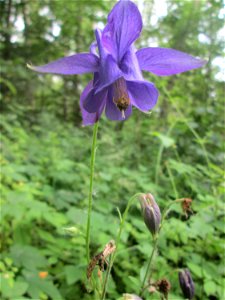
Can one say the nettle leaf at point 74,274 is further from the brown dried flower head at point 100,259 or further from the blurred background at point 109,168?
the brown dried flower head at point 100,259

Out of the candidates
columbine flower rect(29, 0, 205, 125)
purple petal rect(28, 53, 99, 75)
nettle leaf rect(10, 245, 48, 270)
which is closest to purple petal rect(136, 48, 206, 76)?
columbine flower rect(29, 0, 205, 125)

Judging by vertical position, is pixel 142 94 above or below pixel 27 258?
above

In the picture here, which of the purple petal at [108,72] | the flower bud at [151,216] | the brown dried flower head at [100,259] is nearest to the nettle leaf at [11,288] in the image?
the brown dried flower head at [100,259]

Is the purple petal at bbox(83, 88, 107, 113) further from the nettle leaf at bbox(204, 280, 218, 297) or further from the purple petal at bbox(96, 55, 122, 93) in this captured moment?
the nettle leaf at bbox(204, 280, 218, 297)

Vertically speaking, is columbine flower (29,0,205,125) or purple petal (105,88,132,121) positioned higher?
columbine flower (29,0,205,125)

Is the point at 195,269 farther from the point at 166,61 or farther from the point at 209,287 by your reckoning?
the point at 166,61

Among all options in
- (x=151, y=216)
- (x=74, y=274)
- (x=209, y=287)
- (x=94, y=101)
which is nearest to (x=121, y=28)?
(x=94, y=101)
